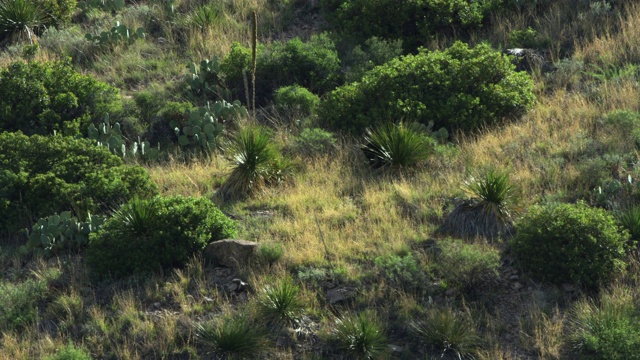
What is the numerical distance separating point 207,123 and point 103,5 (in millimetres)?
5494

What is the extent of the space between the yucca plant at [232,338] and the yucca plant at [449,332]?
153 centimetres

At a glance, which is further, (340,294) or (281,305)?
(340,294)

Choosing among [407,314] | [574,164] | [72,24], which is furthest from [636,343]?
[72,24]

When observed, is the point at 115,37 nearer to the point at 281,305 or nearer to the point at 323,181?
the point at 323,181

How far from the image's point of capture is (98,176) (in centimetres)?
1223

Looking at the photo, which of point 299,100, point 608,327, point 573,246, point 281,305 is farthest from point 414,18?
point 608,327

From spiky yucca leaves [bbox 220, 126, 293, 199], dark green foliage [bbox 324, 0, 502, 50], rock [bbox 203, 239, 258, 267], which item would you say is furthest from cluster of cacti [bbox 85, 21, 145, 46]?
rock [bbox 203, 239, 258, 267]

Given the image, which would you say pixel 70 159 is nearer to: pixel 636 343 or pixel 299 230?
pixel 299 230

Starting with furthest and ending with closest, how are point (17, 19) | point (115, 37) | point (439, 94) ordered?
point (17, 19) → point (115, 37) → point (439, 94)

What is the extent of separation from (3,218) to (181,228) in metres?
2.73

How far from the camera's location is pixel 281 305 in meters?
9.94

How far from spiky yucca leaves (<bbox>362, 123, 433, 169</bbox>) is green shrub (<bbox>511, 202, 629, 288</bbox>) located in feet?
7.97

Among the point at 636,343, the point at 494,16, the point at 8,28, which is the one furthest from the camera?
the point at 8,28

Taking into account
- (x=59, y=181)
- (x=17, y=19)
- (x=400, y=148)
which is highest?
(x=17, y=19)
